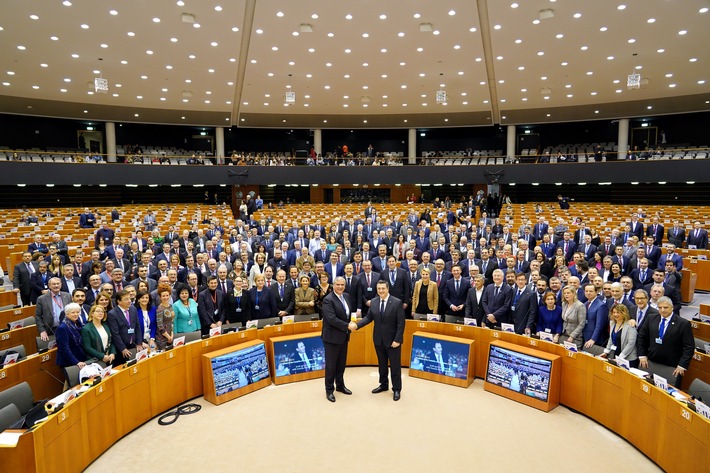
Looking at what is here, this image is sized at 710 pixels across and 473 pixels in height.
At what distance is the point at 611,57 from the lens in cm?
1423

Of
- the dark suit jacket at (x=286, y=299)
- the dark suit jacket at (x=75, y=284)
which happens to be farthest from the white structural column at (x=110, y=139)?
the dark suit jacket at (x=286, y=299)

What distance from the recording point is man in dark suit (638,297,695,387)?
462 cm

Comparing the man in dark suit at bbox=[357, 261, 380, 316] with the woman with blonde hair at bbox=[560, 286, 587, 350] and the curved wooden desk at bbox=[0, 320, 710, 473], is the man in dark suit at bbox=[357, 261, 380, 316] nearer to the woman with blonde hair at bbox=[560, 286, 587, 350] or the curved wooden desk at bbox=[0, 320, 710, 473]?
the curved wooden desk at bbox=[0, 320, 710, 473]

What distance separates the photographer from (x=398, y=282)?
727 centimetres

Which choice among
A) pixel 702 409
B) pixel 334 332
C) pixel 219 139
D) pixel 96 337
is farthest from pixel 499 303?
pixel 219 139

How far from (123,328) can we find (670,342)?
625cm

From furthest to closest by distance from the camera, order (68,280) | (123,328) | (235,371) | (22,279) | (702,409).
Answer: (22,279) → (68,280) → (235,371) → (123,328) → (702,409)

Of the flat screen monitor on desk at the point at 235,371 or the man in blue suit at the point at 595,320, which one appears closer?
the man in blue suit at the point at 595,320

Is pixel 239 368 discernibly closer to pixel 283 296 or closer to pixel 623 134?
pixel 283 296

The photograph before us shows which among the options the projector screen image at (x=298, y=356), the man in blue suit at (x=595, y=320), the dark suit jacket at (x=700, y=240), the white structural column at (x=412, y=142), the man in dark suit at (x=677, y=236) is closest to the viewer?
the man in blue suit at (x=595, y=320)

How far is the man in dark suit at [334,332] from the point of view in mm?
5539

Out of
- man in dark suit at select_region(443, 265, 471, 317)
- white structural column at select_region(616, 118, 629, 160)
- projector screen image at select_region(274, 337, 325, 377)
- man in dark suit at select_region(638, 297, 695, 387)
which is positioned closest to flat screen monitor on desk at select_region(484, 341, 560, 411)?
man in dark suit at select_region(638, 297, 695, 387)

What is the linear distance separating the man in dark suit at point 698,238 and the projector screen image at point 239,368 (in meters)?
11.3

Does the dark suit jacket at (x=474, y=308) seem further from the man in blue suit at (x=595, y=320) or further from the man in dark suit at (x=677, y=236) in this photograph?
the man in dark suit at (x=677, y=236)
